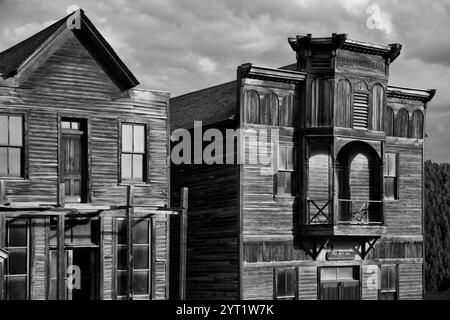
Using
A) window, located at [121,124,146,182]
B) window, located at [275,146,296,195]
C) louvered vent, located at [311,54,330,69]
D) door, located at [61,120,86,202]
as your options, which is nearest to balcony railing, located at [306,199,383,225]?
window, located at [275,146,296,195]

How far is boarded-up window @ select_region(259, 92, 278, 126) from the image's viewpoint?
1415 inches

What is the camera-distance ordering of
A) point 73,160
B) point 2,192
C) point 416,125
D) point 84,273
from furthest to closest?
point 416,125
point 84,273
point 73,160
point 2,192

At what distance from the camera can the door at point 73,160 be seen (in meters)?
31.3

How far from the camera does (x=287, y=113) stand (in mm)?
36625

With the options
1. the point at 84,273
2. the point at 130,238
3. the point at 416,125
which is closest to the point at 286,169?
the point at 416,125

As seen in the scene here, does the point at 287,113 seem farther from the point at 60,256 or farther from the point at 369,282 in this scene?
the point at 60,256

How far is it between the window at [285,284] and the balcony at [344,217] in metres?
1.71

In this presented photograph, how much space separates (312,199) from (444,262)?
33208 millimetres

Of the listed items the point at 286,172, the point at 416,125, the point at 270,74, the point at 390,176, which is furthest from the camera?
the point at 416,125

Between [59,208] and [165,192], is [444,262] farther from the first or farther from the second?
[59,208]

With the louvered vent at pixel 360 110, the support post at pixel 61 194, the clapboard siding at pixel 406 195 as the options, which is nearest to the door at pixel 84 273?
the support post at pixel 61 194

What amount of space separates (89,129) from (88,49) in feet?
9.00

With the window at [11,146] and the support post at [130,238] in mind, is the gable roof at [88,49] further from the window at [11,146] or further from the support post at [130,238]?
the support post at [130,238]
